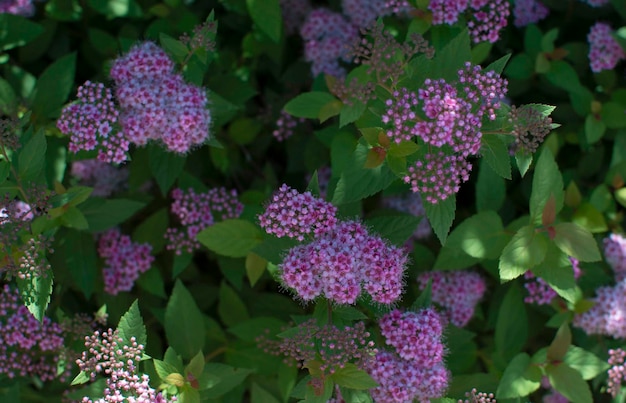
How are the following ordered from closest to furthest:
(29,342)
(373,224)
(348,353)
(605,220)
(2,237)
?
1. (348,353)
2. (2,237)
3. (373,224)
4. (29,342)
5. (605,220)

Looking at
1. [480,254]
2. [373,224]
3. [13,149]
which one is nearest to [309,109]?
[373,224]

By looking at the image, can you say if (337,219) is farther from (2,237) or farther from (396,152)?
(2,237)

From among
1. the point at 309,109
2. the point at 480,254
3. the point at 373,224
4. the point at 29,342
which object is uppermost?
the point at 309,109

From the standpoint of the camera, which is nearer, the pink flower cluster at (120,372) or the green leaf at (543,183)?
the pink flower cluster at (120,372)

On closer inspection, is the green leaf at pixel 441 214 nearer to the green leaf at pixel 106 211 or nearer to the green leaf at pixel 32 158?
the green leaf at pixel 106 211

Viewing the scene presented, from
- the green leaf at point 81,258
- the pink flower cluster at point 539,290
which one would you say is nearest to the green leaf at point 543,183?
the pink flower cluster at point 539,290

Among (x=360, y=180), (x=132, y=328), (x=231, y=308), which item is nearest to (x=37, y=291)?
(x=132, y=328)
